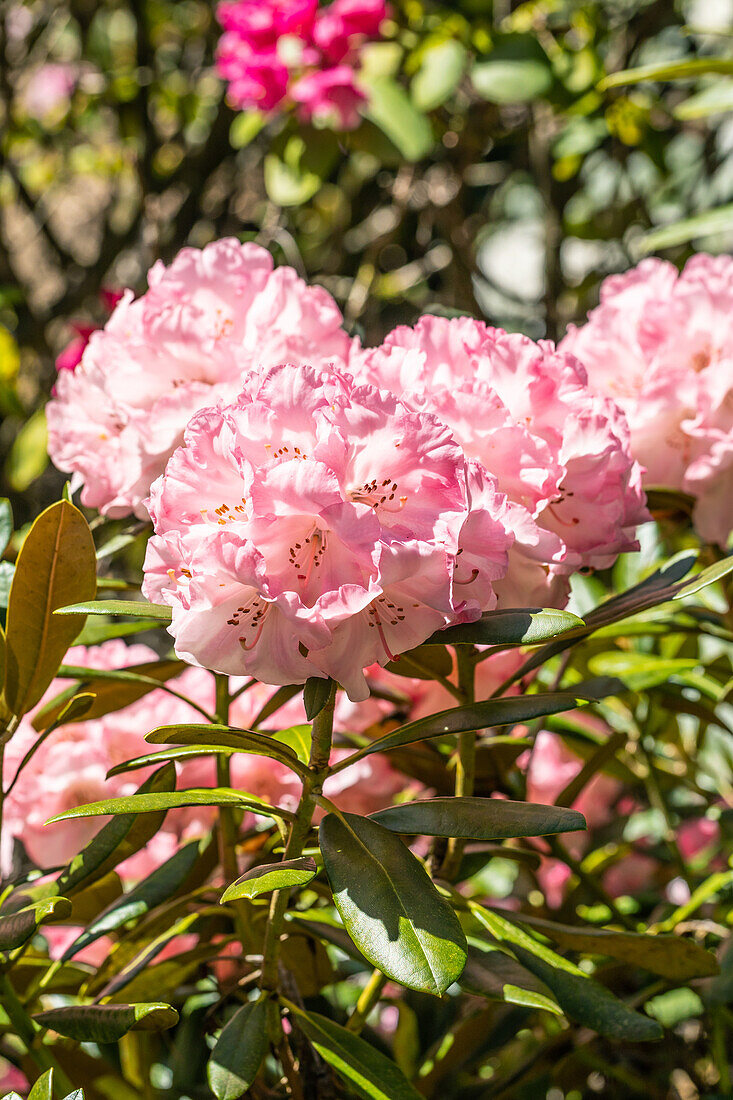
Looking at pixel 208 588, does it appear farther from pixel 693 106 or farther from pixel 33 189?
pixel 33 189

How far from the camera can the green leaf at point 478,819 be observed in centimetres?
52

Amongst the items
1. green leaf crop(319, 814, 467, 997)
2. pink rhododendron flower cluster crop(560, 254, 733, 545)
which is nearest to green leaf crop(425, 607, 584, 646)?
green leaf crop(319, 814, 467, 997)

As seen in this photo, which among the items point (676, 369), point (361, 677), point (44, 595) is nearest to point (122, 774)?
point (44, 595)

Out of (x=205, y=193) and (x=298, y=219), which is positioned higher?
(x=205, y=193)

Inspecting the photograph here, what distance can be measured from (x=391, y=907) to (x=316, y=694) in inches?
4.3

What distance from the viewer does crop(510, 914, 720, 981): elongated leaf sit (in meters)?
0.68

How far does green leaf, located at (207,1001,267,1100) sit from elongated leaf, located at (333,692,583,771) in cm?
15

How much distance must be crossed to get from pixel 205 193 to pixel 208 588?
1.97m

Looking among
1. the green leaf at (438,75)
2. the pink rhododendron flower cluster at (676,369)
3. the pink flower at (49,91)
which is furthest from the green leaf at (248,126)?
the pink rhododendron flower cluster at (676,369)

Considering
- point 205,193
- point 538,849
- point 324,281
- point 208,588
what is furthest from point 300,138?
point 208,588

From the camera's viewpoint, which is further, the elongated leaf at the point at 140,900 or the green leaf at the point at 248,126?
the green leaf at the point at 248,126

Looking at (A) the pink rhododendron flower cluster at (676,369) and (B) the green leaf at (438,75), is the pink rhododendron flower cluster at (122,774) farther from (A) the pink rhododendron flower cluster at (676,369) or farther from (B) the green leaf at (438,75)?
(B) the green leaf at (438,75)

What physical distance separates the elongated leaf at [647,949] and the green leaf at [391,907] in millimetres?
194

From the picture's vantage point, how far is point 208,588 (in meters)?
0.52
